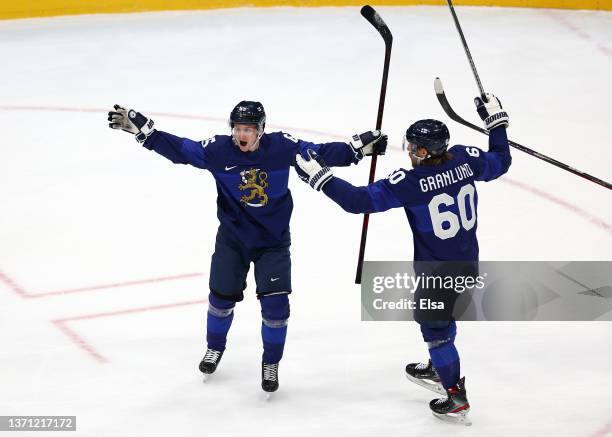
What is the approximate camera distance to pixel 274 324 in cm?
502

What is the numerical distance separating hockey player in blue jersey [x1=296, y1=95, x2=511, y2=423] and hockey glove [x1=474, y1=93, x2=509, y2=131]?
7.4 inches

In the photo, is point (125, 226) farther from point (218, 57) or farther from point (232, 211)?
point (218, 57)

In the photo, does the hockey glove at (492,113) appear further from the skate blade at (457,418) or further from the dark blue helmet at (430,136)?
the skate blade at (457,418)

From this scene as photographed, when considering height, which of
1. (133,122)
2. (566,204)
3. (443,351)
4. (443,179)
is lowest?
(443,351)

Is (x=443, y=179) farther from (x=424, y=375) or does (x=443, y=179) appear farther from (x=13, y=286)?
(x=13, y=286)

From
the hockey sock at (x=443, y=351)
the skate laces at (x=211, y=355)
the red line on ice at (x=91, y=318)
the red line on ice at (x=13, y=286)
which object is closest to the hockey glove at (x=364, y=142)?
the hockey sock at (x=443, y=351)

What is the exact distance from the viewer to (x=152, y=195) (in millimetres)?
7535

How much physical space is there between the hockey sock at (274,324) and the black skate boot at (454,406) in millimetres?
741

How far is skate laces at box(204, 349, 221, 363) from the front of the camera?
17.1ft

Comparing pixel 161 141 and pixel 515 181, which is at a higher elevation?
pixel 161 141

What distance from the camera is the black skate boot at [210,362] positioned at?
17.0 feet
